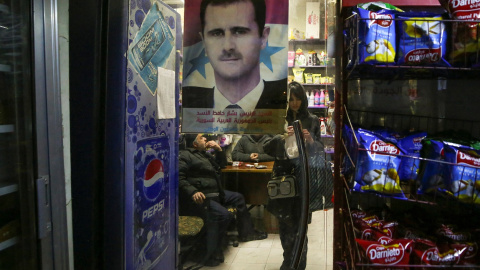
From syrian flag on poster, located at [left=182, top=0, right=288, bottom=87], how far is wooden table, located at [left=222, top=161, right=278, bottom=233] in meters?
0.43

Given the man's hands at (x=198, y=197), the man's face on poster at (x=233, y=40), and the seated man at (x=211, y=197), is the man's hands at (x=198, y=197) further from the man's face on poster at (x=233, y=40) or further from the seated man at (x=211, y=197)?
the man's face on poster at (x=233, y=40)

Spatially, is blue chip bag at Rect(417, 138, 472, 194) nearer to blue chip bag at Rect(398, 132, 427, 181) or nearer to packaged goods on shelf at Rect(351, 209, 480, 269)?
blue chip bag at Rect(398, 132, 427, 181)

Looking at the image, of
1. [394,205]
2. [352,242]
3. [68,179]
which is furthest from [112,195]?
[394,205]

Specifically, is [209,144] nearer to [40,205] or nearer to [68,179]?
[68,179]

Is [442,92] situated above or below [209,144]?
above

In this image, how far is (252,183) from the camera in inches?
74.5

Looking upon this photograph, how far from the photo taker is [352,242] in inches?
66.2

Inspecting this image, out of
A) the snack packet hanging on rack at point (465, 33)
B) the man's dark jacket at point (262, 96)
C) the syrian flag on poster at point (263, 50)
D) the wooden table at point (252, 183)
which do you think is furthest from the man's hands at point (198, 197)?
the snack packet hanging on rack at point (465, 33)

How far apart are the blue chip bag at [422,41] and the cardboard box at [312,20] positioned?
409mm

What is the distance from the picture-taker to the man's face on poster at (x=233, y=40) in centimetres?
189

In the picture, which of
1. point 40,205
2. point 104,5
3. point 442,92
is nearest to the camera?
point 40,205

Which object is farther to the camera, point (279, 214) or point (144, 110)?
point (279, 214)

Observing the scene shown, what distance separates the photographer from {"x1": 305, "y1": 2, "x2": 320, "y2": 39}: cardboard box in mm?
1840

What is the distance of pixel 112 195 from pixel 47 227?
28cm
